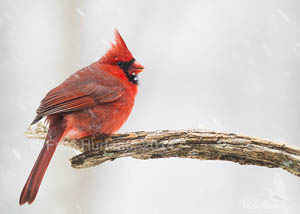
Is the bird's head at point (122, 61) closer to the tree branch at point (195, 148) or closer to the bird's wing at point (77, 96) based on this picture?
the bird's wing at point (77, 96)

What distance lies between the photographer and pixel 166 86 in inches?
265

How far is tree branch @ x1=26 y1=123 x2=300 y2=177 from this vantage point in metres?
3.13

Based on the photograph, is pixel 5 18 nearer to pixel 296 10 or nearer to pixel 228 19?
pixel 228 19

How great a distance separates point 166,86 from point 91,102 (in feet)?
10.3

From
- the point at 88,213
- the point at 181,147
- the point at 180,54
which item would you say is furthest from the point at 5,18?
the point at 181,147

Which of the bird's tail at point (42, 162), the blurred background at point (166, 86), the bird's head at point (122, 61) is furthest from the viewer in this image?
the blurred background at point (166, 86)

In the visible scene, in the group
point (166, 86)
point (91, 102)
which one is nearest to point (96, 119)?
point (91, 102)

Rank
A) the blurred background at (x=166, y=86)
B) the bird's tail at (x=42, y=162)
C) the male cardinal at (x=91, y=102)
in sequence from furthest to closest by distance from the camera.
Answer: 1. the blurred background at (x=166, y=86)
2. the male cardinal at (x=91, y=102)
3. the bird's tail at (x=42, y=162)

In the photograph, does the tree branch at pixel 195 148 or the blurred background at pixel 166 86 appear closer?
the tree branch at pixel 195 148

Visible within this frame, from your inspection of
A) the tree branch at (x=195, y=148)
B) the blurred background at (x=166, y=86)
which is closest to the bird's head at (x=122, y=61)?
the tree branch at (x=195, y=148)

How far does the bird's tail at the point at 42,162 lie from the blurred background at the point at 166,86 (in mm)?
1709

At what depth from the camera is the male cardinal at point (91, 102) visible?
3477mm

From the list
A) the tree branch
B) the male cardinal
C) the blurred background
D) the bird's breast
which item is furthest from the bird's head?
the blurred background

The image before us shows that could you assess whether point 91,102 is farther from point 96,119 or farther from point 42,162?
point 42,162
